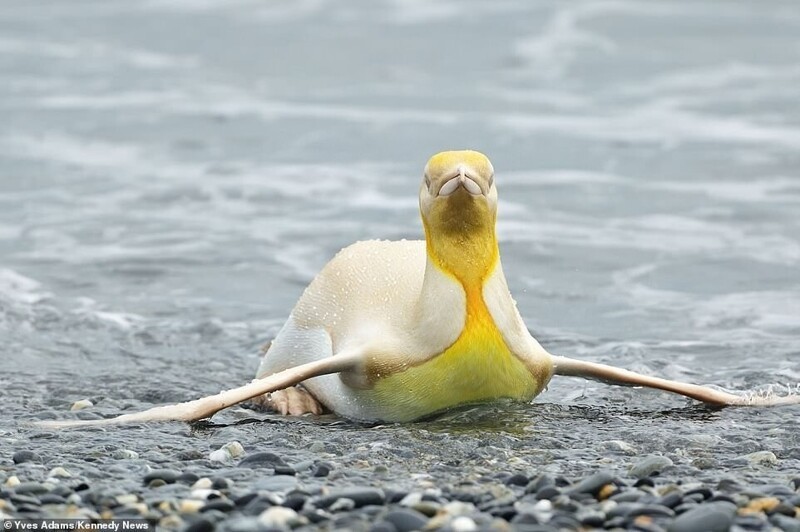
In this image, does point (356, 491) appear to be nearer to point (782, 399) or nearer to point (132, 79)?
point (782, 399)

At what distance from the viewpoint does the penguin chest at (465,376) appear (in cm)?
681

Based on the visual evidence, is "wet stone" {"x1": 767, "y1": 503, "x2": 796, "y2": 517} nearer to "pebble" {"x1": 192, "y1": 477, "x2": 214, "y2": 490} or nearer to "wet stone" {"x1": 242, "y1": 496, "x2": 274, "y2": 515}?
"wet stone" {"x1": 242, "y1": 496, "x2": 274, "y2": 515}

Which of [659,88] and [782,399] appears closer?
[782,399]

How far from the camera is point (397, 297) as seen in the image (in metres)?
7.39

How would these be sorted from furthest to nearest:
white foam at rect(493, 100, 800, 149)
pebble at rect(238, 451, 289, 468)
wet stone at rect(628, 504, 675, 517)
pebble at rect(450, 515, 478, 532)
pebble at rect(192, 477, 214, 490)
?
white foam at rect(493, 100, 800, 149)
pebble at rect(238, 451, 289, 468)
pebble at rect(192, 477, 214, 490)
wet stone at rect(628, 504, 675, 517)
pebble at rect(450, 515, 478, 532)

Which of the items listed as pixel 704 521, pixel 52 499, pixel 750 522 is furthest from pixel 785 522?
pixel 52 499

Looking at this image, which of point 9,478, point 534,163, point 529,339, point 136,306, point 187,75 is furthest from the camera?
point 187,75

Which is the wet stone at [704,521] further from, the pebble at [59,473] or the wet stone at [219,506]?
the pebble at [59,473]

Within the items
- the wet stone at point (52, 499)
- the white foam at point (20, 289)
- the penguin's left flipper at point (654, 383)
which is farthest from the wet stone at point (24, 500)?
the white foam at point (20, 289)

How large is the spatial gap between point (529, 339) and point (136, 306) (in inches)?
173

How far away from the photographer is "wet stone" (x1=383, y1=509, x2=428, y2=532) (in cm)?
493

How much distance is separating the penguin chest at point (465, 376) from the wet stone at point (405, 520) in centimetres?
188

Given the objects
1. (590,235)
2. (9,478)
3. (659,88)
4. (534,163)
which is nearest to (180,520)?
(9,478)

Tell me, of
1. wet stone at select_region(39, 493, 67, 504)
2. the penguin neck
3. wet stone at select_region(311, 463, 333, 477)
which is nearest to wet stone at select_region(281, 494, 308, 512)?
wet stone at select_region(311, 463, 333, 477)
